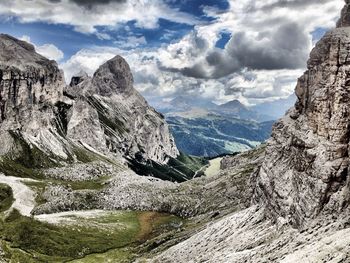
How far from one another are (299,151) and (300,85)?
54.2 ft

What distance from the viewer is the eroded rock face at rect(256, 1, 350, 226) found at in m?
78.9

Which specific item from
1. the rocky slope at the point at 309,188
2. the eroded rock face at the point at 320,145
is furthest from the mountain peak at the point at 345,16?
the eroded rock face at the point at 320,145

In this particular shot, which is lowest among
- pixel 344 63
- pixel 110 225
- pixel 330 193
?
pixel 110 225

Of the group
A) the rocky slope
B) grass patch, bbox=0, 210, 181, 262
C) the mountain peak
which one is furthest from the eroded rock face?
grass patch, bbox=0, 210, 181, 262

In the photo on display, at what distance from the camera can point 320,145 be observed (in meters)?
83.4

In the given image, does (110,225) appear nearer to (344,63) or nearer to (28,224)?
(28,224)

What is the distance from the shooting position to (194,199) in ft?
628

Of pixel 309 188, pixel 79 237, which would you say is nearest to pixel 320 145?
pixel 309 188

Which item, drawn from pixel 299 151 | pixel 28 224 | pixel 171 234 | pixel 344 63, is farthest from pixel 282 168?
pixel 28 224

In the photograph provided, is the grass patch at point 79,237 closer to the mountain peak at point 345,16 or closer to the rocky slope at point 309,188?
the rocky slope at point 309,188

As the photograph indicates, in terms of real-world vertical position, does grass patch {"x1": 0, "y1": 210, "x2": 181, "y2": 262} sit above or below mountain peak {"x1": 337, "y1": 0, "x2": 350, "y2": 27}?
below

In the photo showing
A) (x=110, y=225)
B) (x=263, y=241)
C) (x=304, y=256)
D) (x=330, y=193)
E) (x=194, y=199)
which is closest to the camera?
(x=304, y=256)

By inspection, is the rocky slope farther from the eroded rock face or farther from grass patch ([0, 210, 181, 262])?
grass patch ([0, 210, 181, 262])

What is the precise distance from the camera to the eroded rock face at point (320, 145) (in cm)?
7888
